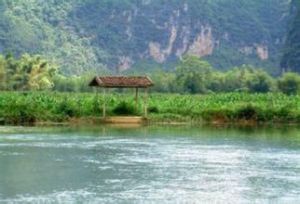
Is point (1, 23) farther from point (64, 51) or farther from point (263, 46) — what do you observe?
point (263, 46)

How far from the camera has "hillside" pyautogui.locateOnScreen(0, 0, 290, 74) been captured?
394 feet

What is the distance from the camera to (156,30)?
13562cm

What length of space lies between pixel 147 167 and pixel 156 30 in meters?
113

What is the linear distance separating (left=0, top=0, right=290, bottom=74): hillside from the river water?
273 feet

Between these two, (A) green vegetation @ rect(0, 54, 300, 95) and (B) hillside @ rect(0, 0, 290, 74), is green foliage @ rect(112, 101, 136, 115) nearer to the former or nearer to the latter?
(A) green vegetation @ rect(0, 54, 300, 95)

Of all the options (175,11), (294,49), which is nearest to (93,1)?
(175,11)

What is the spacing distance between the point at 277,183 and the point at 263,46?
11107 cm

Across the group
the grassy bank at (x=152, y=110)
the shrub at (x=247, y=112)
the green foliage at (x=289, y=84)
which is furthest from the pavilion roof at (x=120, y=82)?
the green foliage at (x=289, y=84)

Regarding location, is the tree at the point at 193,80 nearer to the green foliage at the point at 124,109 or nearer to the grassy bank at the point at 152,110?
the grassy bank at the point at 152,110

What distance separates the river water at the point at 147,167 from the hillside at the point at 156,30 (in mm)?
83326

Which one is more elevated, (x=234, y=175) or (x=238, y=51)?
(x=238, y=51)

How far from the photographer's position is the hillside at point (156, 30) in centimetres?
12012

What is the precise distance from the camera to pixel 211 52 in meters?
128

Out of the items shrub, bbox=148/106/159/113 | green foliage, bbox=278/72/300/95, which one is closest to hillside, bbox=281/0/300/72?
green foliage, bbox=278/72/300/95
